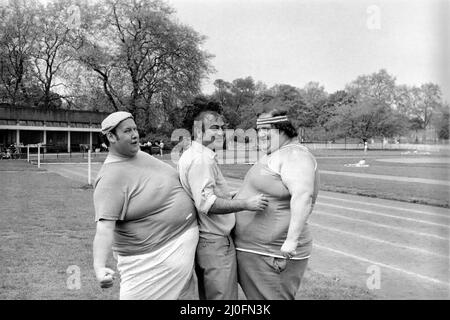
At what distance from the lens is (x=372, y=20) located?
445cm

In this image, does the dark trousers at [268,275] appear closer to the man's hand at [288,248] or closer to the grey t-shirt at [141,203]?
the man's hand at [288,248]

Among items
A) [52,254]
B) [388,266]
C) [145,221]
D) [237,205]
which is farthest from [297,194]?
[52,254]

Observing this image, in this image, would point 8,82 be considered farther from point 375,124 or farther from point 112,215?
point 375,124

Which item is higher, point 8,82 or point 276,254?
point 8,82

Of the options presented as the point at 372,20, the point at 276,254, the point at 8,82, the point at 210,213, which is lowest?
the point at 276,254

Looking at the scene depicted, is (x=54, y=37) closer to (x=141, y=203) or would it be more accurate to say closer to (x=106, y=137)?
(x=106, y=137)

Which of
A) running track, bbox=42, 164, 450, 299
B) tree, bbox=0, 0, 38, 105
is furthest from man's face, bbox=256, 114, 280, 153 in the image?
tree, bbox=0, 0, 38, 105

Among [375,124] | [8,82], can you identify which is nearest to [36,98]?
[8,82]

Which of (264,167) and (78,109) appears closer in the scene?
(264,167)

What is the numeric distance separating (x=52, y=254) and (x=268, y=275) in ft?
12.5

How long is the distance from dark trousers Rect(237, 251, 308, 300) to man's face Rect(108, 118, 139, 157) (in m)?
0.91

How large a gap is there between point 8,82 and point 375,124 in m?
45.6

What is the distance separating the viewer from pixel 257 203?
2641mm

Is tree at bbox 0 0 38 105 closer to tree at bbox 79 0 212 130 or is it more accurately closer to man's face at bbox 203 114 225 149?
tree at bbox 79 0 212 130
